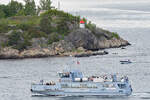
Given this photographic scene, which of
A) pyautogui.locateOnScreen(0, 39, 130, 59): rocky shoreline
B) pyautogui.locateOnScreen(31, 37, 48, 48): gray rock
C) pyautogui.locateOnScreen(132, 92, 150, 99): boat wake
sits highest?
pyautogui.locateOnScreen(31, 37, 48, 48): gray rock

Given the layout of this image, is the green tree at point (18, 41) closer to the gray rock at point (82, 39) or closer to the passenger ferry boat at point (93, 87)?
the gray rock at point (82, 39)

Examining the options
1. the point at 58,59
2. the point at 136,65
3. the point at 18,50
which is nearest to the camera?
the point at 136,65

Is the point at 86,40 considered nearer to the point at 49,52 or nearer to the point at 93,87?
the point at 49,52

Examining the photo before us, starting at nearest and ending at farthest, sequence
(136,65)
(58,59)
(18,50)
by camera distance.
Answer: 1. (136,65)
2. (58,59)
3. (18,50)

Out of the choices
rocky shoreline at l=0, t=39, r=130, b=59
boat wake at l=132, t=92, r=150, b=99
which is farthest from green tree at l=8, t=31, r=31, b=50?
boat wake at l=132, t=92, r=150, b=99

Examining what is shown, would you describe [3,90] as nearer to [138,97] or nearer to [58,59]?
[138,97]

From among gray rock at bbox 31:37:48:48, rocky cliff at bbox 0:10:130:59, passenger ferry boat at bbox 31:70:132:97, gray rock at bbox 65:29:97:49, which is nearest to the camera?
passenger ferry boat at bbox 31:70:132:97

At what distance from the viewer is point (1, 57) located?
165 m

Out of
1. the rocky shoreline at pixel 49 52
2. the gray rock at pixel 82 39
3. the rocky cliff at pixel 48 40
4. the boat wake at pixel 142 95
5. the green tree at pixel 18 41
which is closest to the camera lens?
the boat wake at pixel 142 95

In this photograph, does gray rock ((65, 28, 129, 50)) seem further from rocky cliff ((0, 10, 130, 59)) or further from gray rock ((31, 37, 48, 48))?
gray rock ((31, 37, 48, 48))

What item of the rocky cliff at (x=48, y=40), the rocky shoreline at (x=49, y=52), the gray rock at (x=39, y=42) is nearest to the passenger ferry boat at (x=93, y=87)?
the rocky shoreline at (x=49, y=52)

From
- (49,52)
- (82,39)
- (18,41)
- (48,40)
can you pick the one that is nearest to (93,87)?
(49,52)

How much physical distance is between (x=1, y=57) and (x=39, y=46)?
14339mm

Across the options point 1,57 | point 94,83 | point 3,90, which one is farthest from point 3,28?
point 94,83
